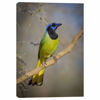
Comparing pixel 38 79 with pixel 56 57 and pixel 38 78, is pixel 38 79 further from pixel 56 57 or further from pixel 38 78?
pixel 56 57

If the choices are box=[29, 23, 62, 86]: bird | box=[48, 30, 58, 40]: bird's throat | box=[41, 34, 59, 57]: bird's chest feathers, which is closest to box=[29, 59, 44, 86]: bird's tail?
box=[29, 23, 62, 86]: bird

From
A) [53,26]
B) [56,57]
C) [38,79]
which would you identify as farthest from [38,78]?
[53,26]

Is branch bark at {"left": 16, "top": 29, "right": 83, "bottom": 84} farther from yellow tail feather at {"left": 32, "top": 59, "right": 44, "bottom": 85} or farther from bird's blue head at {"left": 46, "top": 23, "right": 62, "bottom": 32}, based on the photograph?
bird's blue head at {"left": 46, "top": 23, "right": 62, "bottom": 32}

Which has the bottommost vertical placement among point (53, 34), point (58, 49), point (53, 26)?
point (58, 49)

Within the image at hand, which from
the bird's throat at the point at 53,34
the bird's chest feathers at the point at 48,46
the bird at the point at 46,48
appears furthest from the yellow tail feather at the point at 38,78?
the bird's throat at the point at 53,34

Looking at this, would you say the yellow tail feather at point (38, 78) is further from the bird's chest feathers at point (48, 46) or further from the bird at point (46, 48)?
the bird's chest feathers at point (48, 46)
